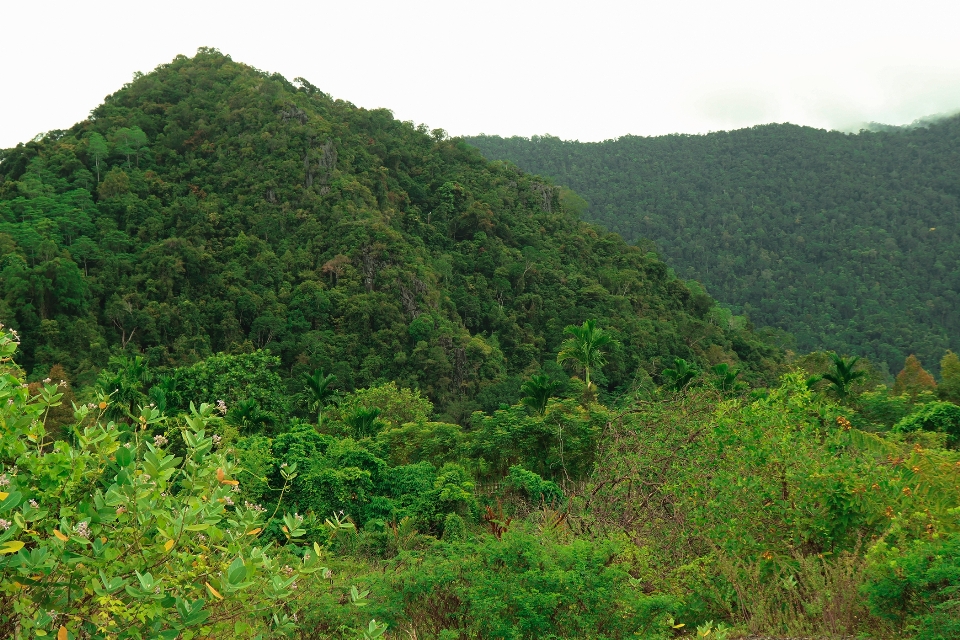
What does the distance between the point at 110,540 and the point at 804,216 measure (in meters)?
94.7

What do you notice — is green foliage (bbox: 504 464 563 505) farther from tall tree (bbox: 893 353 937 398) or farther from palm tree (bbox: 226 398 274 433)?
tall tree (bbox: 893 353 937 398)

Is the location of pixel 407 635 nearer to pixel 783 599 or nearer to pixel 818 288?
pixel 783 599

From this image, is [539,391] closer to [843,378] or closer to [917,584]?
[843,378]

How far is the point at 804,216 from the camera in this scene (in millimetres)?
87625

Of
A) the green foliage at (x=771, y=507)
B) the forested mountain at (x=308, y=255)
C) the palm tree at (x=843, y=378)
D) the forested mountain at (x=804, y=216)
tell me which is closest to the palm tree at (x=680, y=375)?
the palm tree at (x=843, y=378)

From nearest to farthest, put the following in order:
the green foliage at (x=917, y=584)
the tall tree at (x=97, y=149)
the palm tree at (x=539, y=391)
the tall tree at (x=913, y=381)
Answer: the green foliage at (x=917, y=584)
the palm tree at (x=539, y=391)
the tall tree at (x=913, y=381)
the tall tree at (x=97, y=149)

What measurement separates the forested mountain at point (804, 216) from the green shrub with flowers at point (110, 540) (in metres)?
65.5

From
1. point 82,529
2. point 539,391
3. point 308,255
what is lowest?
point 539,391

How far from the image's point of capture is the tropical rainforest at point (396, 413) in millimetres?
2982

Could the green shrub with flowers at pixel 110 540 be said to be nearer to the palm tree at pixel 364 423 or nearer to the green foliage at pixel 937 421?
the green foliage at pixel 937 421

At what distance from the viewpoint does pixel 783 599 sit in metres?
6.16

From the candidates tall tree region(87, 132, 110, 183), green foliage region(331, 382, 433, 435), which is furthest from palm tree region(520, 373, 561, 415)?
tall tree region(87, 132, 110, 183)

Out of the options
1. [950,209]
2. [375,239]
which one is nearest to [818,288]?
[950,209]

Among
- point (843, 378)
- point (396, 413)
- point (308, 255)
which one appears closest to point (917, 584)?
point (843, 378)
